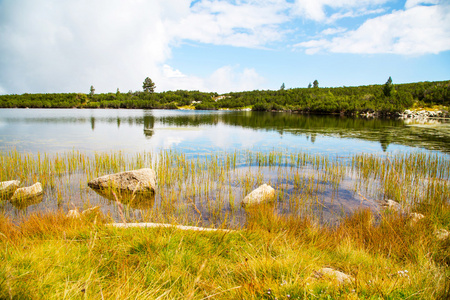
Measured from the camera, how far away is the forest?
82.8 m

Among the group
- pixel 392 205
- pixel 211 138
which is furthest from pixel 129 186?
pixel 211 138

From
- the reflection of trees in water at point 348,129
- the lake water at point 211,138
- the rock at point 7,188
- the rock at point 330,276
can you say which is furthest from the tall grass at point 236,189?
the reflection of trees in water at point 348,129

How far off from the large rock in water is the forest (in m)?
83.5

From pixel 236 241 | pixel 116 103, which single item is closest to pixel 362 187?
pixel 236 241

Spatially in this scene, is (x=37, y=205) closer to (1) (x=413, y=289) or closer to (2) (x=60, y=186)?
(2) (x=60, y=186)

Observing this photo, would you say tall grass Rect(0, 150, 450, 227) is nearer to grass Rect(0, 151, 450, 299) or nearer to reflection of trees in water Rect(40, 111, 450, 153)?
grass Rect(0, 151, 450, 299)

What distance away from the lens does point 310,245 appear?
449cm

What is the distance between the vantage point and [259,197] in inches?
310

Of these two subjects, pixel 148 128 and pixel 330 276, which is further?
pixel 148 128

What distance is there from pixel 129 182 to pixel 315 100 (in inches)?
4311

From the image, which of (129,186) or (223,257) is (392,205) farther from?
(129,186)

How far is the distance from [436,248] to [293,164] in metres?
9.52

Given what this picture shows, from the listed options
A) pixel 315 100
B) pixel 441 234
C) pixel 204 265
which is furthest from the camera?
pixel 315 100

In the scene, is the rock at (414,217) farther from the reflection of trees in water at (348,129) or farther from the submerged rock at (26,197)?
the reflection of trees in water at (348,129)
